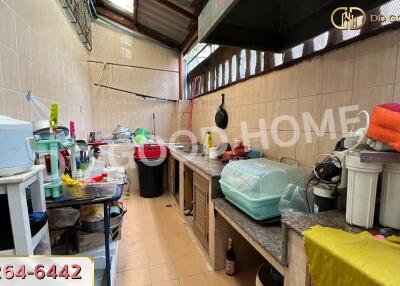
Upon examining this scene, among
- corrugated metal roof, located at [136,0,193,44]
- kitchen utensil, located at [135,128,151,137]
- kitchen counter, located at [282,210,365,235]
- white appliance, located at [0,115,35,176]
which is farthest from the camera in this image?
kitchen utensil, located at [135,128,151,137]

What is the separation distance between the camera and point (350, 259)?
61 cm

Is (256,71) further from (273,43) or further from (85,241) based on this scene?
(85,241)

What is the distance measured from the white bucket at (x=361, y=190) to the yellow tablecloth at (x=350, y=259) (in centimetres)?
14

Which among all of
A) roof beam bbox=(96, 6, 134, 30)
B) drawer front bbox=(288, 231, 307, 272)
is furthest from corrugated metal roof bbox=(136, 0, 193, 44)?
drawer front bbox=(288, 231, 307, 272)

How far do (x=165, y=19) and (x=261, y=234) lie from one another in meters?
3.47

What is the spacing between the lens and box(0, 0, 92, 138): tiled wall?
120 centimetres

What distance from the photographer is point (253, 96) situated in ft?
6.88

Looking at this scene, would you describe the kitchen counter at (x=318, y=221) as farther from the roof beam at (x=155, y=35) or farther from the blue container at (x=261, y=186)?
the roof beam at (x=155, y=35)

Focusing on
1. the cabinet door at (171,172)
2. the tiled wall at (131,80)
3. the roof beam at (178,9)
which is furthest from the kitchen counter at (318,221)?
the tiled wall at (131,80)

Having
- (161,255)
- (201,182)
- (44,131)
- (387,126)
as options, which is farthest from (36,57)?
(387,126)

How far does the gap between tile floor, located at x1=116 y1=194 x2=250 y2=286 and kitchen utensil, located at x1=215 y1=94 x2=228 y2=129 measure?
4.14ft

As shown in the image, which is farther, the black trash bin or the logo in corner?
the black trash bin

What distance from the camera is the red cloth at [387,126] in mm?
762

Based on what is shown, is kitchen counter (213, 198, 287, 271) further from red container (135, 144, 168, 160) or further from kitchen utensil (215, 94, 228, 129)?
red container (135, 144, 168, 160)
